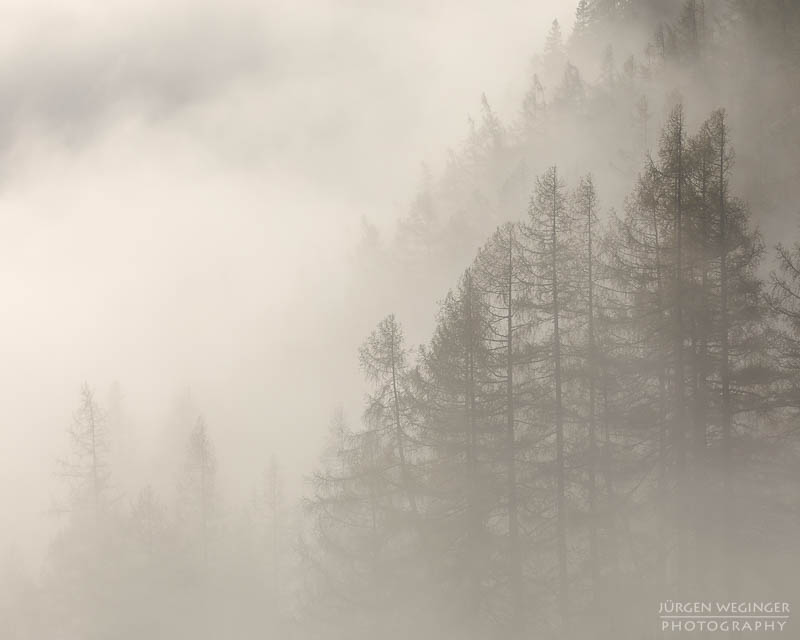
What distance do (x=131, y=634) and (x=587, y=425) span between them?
35519 mm

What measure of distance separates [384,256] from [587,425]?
7351cm

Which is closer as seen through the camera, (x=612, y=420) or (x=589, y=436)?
(x=612, y=420)

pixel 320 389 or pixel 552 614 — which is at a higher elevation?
pixel 320 389

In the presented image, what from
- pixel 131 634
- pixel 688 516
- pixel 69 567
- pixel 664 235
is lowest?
pixel 131 634

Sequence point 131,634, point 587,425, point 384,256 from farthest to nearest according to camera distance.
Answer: point 384,256, point 131,634, point 587,425

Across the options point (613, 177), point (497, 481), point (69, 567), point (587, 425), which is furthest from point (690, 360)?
point (613, 177)

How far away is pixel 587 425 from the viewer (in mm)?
23562

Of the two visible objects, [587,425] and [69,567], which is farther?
[69,567]

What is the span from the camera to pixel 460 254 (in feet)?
268

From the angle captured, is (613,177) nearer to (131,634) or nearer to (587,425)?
(587,425)

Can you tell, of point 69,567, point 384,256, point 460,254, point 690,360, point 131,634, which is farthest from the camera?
point 384,256

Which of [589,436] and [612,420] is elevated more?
[612,420]

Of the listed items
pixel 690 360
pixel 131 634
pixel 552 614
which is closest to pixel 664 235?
pixel 690 360

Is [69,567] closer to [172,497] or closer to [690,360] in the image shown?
[172,497]
